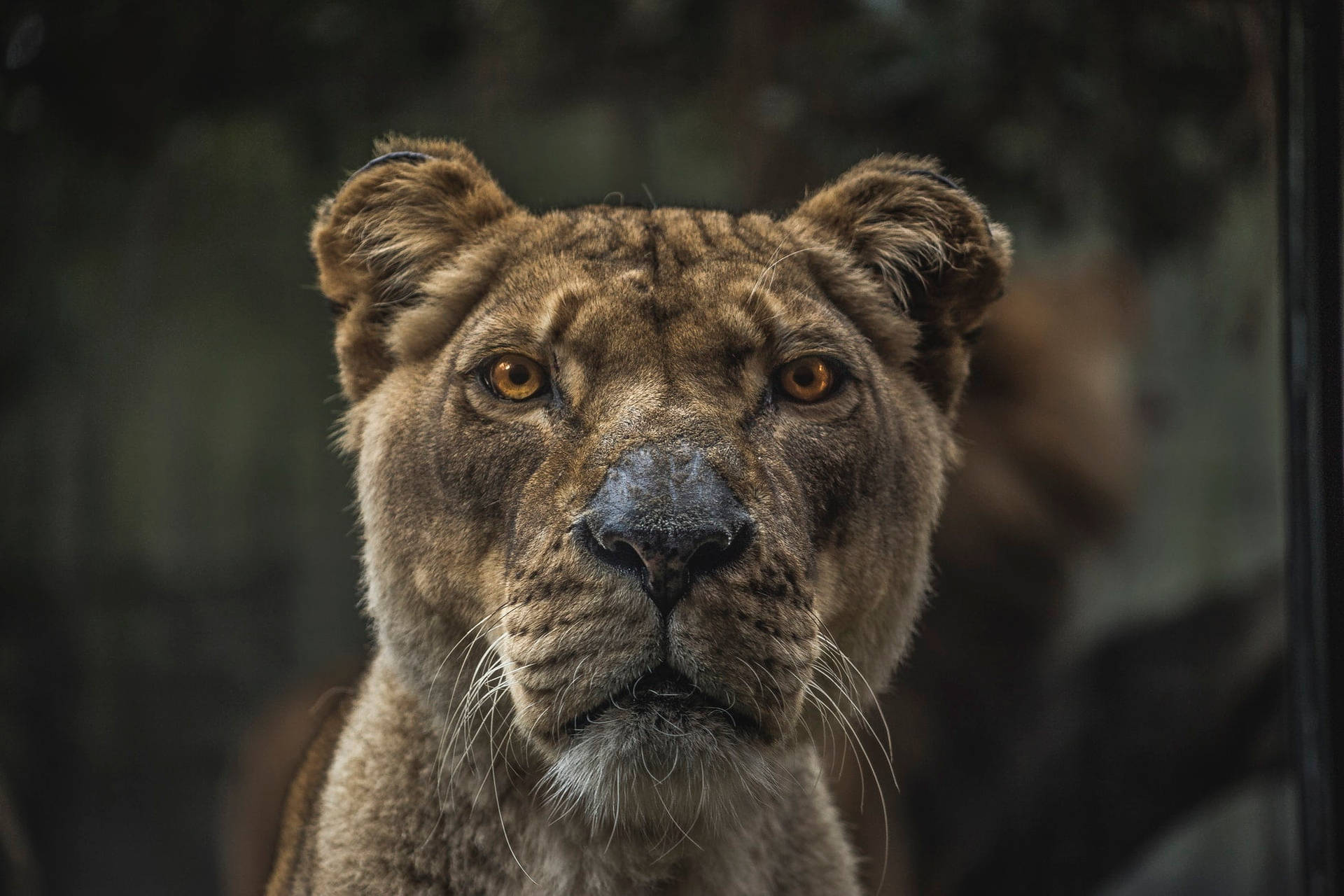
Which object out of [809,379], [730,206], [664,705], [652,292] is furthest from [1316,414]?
[730,206]

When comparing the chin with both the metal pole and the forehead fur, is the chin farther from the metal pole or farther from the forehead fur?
the metal pole

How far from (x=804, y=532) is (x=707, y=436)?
23 centimetres

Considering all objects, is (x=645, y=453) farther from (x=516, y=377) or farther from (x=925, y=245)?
(x=925, y=245)

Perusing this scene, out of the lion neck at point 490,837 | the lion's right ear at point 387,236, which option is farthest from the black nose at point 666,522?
the lion's right ear at point 387,236

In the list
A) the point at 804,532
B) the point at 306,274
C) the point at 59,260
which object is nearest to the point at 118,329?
the point at 59,260

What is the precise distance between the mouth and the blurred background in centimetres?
235

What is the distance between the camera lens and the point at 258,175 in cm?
441

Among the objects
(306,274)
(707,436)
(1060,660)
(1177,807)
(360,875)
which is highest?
(306,274)

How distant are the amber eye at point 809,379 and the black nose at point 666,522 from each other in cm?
34

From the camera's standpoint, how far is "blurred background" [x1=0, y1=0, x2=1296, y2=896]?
13.2ft

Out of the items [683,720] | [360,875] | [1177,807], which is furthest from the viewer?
[1177,807]

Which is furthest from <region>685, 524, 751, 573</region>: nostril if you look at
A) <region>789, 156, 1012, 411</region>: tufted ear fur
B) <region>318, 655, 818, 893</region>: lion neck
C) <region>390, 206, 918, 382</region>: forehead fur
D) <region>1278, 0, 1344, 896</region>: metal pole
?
<region>1278, 0, 1344, 896</region>: metal pole

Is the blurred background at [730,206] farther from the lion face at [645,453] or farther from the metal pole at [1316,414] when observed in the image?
the lion face at [645,453]

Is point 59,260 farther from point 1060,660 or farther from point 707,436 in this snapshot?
point 1060,660
